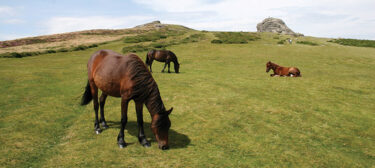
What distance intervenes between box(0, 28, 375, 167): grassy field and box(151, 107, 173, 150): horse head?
0.31 meters

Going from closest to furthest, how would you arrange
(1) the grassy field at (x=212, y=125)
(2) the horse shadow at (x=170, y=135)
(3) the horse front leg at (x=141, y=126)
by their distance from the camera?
(1) the grassy field at (x=212, y=125), (3) the horse front leg at (x=141, y=126), (2) the horse shadow at (x=170, y=135)

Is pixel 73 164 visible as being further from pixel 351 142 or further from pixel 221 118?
pixel 351 142

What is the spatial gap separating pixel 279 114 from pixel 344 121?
2549mm

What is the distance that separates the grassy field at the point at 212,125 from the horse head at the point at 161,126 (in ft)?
1.02

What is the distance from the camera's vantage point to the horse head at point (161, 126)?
6637 millimetres

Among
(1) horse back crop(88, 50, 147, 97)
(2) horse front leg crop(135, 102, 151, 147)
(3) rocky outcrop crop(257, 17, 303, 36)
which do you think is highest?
(3) rocky outcrop crop(257, 17, 303, 36)

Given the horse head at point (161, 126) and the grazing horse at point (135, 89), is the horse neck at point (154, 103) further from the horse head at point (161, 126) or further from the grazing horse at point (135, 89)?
the horse head at point (161, 126)

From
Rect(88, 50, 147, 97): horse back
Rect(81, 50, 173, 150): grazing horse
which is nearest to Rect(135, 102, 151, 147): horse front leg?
Rect(81, 50, 173, 150): grazing horse

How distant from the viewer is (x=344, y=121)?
9.72m

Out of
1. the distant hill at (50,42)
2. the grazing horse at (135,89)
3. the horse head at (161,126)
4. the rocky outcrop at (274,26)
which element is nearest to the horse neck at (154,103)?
the grazing horse at (135,89)

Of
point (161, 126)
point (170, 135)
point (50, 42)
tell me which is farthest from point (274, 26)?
point (161, 126)

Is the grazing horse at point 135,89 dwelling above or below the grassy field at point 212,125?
above

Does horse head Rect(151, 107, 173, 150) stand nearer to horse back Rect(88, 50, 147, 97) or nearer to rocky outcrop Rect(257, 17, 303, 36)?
horse back Rect(88, 50, 147, 97)

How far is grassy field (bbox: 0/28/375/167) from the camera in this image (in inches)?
260
